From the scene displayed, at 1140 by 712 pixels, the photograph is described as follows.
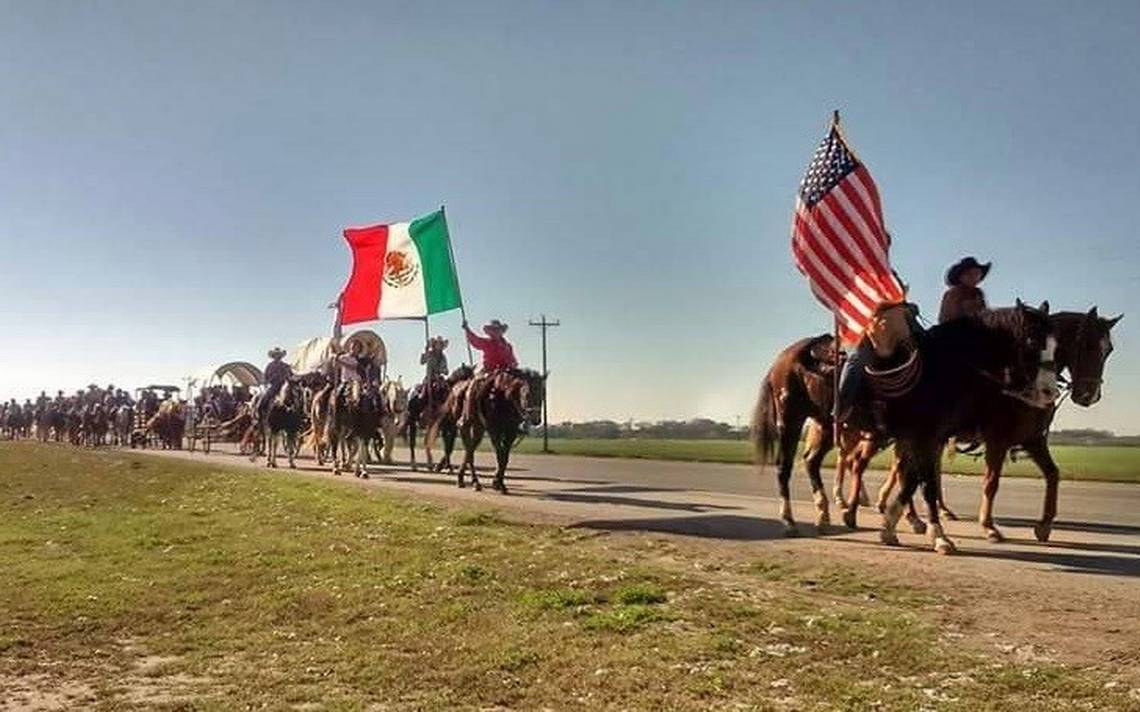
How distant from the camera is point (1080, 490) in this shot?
71.0 ft

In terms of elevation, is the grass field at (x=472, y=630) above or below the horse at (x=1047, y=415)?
below

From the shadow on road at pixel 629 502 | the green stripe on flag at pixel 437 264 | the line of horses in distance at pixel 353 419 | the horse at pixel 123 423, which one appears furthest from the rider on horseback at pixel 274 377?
the horse at pixel 123 423

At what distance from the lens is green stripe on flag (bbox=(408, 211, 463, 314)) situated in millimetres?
23734

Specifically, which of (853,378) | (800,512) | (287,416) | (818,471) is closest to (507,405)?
(800,512)

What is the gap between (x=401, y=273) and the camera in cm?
2514

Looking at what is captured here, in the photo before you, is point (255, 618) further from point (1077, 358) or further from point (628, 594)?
point (1077, 358)

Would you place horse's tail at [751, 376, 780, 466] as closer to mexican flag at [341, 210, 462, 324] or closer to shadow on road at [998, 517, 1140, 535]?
shadow on road at [998, 517, 1140, 535]

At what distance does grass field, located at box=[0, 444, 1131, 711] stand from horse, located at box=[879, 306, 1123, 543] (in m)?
3.12

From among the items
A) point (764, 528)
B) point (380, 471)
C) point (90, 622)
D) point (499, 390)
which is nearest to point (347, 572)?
point (90, 622)

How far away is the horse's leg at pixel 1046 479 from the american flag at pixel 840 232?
2389mm

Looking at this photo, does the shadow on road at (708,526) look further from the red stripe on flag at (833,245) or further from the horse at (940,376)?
the red stripe on flag at (833,245)

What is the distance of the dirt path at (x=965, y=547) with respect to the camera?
7.01 m

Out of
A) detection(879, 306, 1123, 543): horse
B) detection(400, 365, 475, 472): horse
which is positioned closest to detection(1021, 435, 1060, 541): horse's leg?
detection(879, 306, 1123, 543): horse

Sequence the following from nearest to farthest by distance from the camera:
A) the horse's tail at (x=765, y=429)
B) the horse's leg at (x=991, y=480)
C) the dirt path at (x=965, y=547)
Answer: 1. the dirt path at (x=965, y=547)
2. the horse's leg at (x=991, y=480)
3. the horse's tail at (x=765, y=429)
